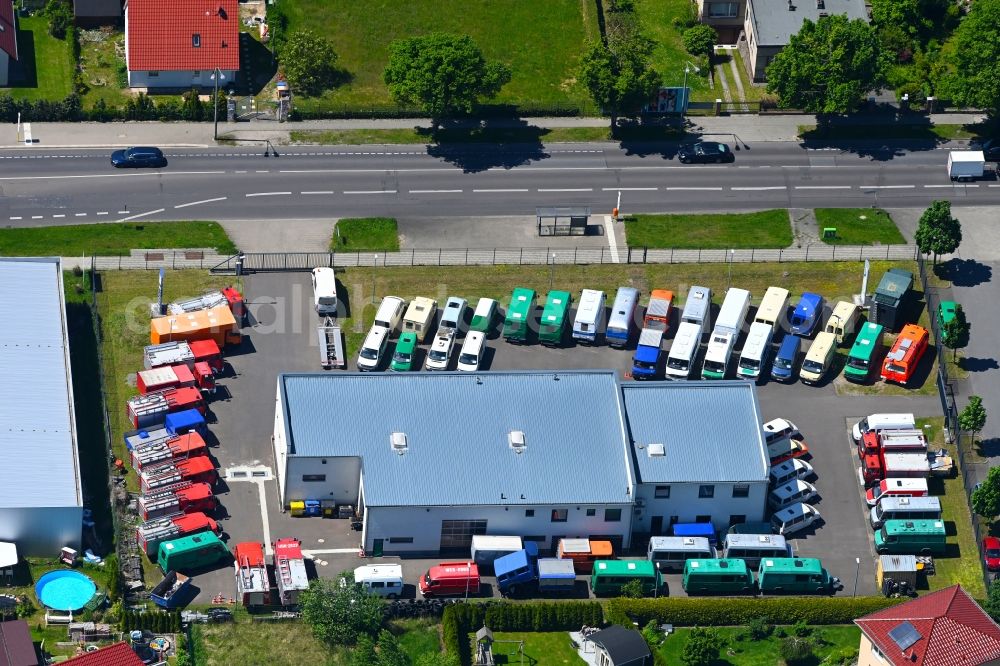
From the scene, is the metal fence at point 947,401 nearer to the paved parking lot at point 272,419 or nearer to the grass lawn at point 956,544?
the grass lawn at point 956,544

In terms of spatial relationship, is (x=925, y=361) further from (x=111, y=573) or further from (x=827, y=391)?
(x=111, y=573)

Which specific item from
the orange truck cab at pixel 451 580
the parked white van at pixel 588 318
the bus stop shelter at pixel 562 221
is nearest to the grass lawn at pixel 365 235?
the bus stop shelter at pixel 562 221

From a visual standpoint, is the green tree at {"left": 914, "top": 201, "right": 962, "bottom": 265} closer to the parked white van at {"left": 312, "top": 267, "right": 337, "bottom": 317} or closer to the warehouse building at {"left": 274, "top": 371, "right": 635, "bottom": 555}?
the warehouse building at {"left": 274, "top": 371, "right": 635, "bottom": 555}

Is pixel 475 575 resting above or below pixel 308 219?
below

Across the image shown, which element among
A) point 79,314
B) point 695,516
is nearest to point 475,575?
point 695,516

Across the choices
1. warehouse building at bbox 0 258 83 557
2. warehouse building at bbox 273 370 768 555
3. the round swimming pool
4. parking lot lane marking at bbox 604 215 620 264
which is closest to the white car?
warehouse building at bbox 273 370 768 555
